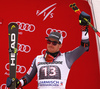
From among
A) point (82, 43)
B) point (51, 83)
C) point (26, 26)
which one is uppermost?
point (26, 26)

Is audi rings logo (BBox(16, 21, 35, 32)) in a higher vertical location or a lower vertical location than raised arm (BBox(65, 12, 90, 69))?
higher

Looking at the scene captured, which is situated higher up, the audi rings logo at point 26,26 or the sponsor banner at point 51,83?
the audi rings logo at point 26,26

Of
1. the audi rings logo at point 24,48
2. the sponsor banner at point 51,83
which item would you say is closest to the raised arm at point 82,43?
the sponsor banner at point 51,83

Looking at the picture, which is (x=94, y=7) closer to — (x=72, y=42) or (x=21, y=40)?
(x=72, y=42)

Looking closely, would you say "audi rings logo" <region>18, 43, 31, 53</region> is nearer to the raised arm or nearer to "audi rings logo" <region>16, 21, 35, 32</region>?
"audi rings logo" <region>16, 21, 35, 32</region>

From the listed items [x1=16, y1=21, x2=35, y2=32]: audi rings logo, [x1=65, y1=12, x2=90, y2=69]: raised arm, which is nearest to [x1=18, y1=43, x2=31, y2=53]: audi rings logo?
[x1=16, y1=21, x2=35, y2=32]: audi rings logo

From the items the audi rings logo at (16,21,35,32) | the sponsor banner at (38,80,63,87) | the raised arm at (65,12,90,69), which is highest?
the audi rings logo at (16,21,35,32)

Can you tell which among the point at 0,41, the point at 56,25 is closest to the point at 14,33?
the point at 0,41

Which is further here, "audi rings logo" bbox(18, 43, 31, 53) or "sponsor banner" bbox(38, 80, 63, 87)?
"audi rings logo" bbox(18, 43, 31, 53)

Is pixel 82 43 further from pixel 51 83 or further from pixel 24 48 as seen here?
pixel 24 48

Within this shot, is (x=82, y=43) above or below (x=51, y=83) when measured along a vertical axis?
above

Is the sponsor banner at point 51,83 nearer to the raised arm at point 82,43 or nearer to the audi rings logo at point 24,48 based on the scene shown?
the raised arm at point 82,43

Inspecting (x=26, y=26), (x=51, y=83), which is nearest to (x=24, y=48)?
(x=26, y=26)

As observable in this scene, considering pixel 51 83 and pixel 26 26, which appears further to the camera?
pixel 26 26
